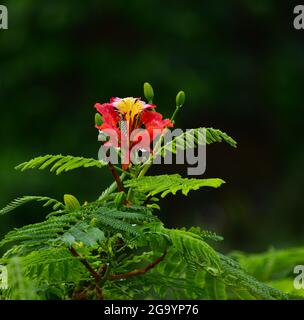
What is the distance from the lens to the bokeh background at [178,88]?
7773mm

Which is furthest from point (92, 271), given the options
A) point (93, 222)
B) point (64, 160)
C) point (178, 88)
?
point (178, 88)

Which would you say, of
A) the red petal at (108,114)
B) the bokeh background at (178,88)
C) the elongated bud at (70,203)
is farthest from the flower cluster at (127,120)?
the bokeh background at (178,88)

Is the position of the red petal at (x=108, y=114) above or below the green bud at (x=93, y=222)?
above

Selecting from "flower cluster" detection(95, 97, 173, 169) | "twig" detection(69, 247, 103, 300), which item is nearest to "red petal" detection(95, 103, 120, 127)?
"flower cluster" detection(95, 97, 173, 169)

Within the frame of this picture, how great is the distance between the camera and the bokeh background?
306 inches

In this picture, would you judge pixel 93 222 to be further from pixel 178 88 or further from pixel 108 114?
pixel 178 88

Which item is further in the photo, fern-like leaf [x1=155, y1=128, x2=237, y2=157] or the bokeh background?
the bokeh background

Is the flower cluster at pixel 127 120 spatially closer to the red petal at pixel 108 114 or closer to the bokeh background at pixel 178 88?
the red petal at pixel 108 114

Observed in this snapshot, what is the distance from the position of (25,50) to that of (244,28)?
216 cm

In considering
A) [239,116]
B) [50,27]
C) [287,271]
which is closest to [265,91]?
[239,116]

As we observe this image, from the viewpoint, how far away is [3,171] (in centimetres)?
732

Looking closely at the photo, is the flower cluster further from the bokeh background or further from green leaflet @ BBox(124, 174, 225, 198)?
the bokeh background

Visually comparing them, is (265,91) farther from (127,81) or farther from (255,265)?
(255,265)

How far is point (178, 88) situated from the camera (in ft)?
26.0
